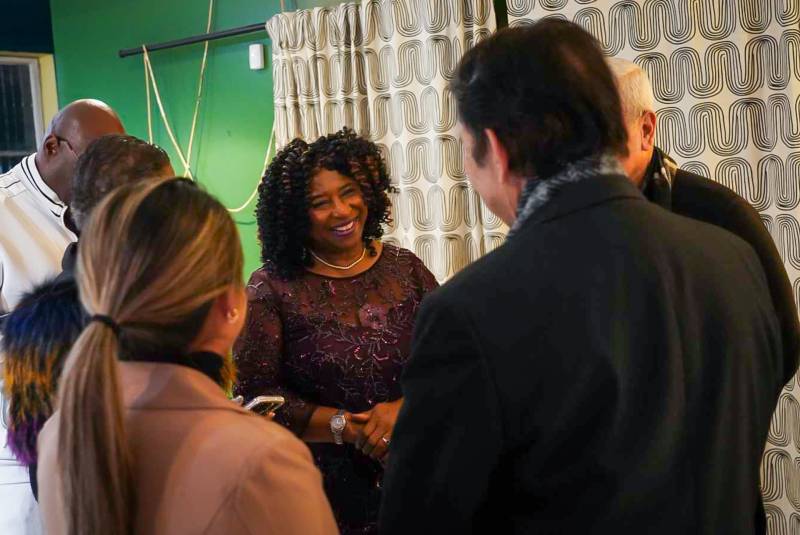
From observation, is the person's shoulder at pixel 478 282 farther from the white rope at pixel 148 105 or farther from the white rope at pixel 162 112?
the white rope at pixel 148 105

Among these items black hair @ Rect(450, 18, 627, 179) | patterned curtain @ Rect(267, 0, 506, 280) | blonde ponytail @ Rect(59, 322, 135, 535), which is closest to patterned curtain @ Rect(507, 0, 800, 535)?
patterned curtain @ Rect(267, 0, 506, 280)

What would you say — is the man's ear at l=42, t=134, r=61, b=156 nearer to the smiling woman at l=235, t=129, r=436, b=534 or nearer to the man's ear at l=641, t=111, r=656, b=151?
the smiling woman at l=235, t=129, r=436, b=534

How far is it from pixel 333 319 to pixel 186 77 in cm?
295

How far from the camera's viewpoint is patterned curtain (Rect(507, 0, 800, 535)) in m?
2.68

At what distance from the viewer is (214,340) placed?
39.1 inches

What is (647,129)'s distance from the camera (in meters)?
1.67

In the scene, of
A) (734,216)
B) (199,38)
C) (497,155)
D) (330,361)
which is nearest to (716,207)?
(734,216)

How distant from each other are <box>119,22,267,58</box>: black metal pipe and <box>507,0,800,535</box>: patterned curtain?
5.87 feet

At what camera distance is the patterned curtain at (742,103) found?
8.78 ft

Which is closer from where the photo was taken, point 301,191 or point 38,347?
point 38,347

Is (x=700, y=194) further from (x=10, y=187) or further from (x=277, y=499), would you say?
(x=10, y=187)

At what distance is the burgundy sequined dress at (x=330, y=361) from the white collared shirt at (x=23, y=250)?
529 mm

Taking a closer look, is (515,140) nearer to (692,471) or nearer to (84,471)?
(692,471)

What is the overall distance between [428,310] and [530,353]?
0.13 meters
